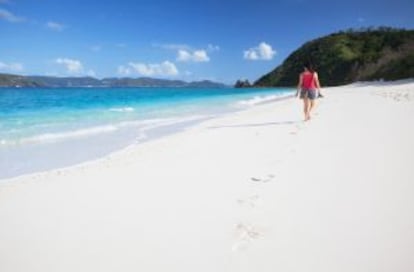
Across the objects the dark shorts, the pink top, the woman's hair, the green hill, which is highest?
the green hill

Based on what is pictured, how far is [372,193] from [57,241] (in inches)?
131

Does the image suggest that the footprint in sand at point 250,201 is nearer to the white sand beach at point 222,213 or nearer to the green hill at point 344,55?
the white sand beach at point 222,213

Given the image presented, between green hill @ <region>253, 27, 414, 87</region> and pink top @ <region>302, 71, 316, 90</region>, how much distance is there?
47718 mm

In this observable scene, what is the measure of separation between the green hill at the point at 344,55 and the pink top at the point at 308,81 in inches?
1879

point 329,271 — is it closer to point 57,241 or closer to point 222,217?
point 222,217

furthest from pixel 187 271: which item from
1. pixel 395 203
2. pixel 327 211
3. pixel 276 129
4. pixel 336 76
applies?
pixel 336 76

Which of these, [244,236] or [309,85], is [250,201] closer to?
[244,236]

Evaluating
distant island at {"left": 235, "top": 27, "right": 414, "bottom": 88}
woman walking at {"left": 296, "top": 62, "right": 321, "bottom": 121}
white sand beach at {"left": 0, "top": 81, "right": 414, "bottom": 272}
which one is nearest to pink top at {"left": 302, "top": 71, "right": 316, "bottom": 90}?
woman walking at {"left": 296, "top": 62, "right": 321, "bottom": 121}

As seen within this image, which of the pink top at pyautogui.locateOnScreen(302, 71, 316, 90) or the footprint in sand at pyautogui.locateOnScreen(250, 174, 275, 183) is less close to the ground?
the pink top at pyautogui.locateOnScreen(302, 71, 316, 90)

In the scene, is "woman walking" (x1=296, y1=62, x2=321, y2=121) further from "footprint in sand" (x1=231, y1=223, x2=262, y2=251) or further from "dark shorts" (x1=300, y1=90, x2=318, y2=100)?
"footprint in sand" (x1=231, y1=223, x2=262, y2=251)

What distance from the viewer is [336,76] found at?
8531 cm

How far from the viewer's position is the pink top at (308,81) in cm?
1057

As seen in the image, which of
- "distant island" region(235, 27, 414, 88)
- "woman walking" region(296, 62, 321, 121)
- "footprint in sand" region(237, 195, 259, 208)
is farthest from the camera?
"distant island" region(235, 27, 414, 88)

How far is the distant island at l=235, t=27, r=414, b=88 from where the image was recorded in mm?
72069
